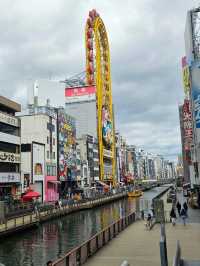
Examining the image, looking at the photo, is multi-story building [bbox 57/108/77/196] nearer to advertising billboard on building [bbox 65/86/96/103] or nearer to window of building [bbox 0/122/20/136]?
window of building [bbox 0/122/20/136]

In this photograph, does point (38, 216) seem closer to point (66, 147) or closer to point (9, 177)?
point (9, 177)

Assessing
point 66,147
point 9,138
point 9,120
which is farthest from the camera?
point 66,147

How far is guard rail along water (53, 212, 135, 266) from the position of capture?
1845 centimetres

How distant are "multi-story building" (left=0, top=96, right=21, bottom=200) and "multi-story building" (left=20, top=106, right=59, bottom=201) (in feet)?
15.3

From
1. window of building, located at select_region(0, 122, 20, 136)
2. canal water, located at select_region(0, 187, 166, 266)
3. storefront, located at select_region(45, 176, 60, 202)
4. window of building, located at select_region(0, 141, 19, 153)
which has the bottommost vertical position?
canal water, located at select_region(0, 187, 166, 266)

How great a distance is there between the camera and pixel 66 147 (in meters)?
99.4

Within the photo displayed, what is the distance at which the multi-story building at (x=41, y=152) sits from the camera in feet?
248

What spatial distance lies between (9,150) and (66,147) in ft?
112

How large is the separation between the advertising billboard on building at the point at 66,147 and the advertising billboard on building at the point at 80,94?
4506cm

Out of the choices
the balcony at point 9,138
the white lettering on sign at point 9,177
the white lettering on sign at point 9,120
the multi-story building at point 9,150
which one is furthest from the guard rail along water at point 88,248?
the white lettering on sign at point 9,120

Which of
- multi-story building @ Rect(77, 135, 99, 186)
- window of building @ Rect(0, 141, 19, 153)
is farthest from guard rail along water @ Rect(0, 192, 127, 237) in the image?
multi-story building @ Rect(77, 135, 99, 186)

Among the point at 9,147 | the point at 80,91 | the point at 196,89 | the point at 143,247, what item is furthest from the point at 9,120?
the point at 80,91

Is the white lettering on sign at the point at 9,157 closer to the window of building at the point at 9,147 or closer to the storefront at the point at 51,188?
the window of building at the point at 9,147

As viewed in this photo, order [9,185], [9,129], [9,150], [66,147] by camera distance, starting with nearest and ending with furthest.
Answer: [9,185] → [9,150] → [9,129] → [66,147]
